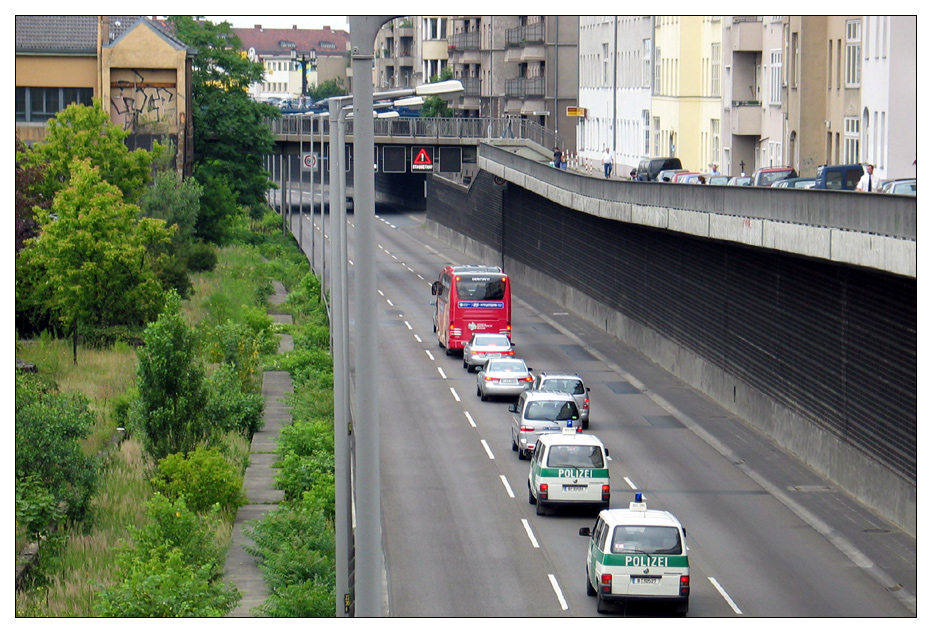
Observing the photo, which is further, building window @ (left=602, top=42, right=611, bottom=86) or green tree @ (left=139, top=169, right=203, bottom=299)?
building window @ (left=602, top=42, right=611, bottom=86)

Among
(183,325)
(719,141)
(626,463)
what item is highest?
(719,141)

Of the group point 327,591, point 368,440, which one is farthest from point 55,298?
point 368,440

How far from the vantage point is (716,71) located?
2844 inches

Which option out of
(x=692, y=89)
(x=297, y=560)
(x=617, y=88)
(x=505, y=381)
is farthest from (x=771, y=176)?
(x=617, y=88)

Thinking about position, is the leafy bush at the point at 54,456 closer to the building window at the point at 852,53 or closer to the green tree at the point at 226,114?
the building window at the point at 852,53

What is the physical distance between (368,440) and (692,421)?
28.2m

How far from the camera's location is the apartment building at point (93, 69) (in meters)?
70.8

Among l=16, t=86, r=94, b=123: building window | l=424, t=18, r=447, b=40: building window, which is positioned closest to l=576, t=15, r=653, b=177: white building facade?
l=16, t=86, r=94, b=123: building window

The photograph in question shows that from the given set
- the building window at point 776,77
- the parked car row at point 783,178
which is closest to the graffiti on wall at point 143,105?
the parked car row at point 783,178

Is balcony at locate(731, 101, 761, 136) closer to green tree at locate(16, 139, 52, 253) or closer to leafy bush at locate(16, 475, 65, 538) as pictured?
green tree at locate(16, 139, 52, 253)

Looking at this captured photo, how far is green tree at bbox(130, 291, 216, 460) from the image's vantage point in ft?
101

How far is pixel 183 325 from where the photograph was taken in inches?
1221

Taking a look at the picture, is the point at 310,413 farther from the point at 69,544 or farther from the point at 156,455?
the point at 69,544

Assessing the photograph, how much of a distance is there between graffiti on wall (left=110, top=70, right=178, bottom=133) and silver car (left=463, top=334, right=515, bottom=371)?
30.0 meters
